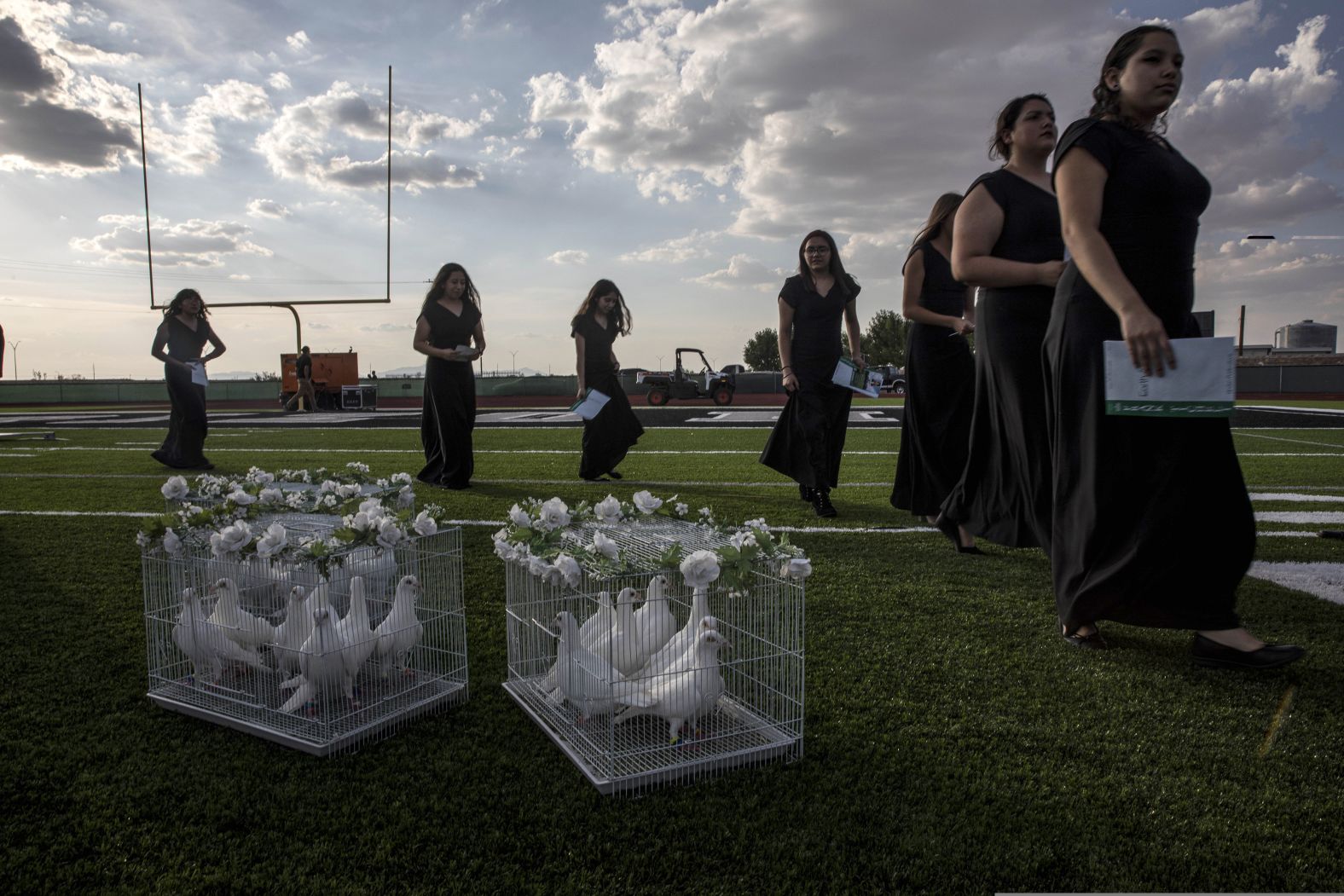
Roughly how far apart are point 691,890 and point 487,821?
511mm

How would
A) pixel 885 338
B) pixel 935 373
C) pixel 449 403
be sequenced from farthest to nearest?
pixel 885 338 < pixel 449 403 < pixel 935 373

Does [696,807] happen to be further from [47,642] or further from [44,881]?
[47,642]

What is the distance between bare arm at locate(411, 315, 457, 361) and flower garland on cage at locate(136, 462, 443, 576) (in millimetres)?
4116

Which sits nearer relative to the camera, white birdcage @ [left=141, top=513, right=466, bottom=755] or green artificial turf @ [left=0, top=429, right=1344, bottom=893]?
green artificial turf @ [left=0, top=429, right=1344, bottom=893]

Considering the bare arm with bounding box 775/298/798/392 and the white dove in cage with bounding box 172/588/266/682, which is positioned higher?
the bare arm with bounding box 775/298/798/392

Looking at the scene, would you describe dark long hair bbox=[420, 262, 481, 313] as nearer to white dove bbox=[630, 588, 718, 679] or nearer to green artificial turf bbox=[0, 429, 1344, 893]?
green artificial turf bbox=[0, 429, 1344, 893]

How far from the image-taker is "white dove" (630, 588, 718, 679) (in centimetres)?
229

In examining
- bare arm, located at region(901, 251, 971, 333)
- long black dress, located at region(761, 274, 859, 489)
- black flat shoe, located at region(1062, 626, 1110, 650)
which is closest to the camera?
black flat shoe, located at region(1062, 626, 1110, 650)

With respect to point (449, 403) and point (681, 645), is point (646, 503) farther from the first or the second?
point (449, 403)

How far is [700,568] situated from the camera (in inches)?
84.9

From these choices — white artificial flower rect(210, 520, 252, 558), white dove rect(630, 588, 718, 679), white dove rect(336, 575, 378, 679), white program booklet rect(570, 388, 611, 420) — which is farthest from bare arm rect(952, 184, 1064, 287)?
white program booklet rect(570, 388, 611, 420)

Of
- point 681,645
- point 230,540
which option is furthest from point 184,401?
point 681,645

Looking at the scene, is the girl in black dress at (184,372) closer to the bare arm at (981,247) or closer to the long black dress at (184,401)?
the long black dress at (184,401)

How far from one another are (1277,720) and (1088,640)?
0.71 m
